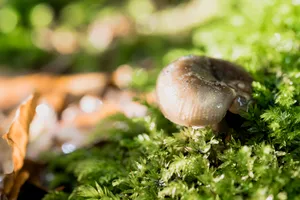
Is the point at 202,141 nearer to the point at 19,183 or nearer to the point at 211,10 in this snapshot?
the point at 19,183

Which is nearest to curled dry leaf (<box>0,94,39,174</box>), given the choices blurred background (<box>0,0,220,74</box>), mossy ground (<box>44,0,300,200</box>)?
mossy ground (<box>44,0,300,200</box>)

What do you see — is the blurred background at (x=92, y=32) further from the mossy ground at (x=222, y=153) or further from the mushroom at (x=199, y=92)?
the mushroom at (x=199, y=92)

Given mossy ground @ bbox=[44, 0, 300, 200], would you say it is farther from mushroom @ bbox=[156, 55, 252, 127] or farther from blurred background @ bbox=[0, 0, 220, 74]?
blurred background @ bbox=[0, 0, 220, 74]

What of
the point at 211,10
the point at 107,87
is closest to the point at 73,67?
the point at 107,87

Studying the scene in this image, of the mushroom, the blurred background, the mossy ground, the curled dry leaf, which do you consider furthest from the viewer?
the blurred background

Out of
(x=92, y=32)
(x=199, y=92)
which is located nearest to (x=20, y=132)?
(x=199, y=92)

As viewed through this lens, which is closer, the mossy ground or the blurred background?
the mossy ground
